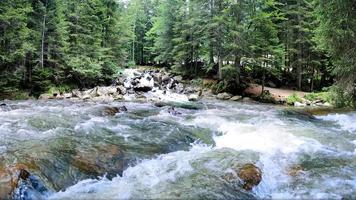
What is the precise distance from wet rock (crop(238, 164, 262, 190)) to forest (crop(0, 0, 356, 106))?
621 inches

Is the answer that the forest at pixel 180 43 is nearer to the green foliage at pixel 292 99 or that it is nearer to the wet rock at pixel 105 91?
the wet rock at pixel 105 91

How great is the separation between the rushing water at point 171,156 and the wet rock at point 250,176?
0.13 meters

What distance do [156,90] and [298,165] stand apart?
837 inches

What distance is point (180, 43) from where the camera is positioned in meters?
33.8

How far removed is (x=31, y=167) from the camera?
24.1 feet

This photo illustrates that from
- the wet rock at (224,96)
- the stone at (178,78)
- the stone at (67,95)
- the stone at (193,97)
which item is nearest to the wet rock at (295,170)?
the stone at (193,97)

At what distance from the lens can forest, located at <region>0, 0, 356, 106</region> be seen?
981 inches

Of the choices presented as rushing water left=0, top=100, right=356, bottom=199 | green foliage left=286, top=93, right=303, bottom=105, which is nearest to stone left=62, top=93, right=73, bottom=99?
rushing water left=0, top=100, right=356, bottom=199

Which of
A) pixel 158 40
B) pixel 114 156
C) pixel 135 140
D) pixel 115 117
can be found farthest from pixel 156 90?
→ pixel 114 156

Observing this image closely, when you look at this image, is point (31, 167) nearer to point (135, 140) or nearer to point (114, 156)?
point (114, 156)

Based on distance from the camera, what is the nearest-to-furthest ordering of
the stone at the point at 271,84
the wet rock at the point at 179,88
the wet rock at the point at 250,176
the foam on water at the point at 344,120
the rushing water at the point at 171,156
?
the rushing water at the point at 171,156
the wet rock at the point at 250,176
the foam on water at the point at 344,120
the wet rock at the point at 179,88
the stone at the point at 271,84

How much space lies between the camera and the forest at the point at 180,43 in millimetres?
24906

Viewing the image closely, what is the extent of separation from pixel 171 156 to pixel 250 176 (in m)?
2.42

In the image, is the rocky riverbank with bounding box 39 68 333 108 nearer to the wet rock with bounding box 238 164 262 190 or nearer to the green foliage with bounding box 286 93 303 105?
the green foliage with bounding box 286 93 303 105
